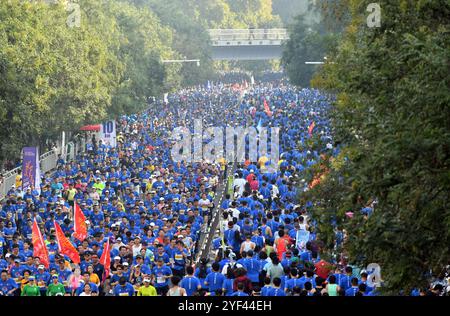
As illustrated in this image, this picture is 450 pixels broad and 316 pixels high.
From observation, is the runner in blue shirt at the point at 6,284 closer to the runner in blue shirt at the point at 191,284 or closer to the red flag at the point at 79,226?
the runner in blue shirt at the point at 191,284

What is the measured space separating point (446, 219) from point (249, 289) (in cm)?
427

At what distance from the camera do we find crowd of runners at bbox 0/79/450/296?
17781 millimetres

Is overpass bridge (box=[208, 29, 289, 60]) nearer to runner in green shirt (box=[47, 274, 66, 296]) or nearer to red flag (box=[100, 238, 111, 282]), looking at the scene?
red flag (box=[100, 238, 111, 282])

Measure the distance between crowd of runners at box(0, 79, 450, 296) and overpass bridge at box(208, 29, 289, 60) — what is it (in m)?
73.3

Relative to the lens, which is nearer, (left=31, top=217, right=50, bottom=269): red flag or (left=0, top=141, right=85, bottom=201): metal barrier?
(left=31, top=217, right=50, bottom=269): red flag

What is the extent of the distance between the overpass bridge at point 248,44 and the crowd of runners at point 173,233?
2885 inches

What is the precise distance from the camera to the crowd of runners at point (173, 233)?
1778 centimetres

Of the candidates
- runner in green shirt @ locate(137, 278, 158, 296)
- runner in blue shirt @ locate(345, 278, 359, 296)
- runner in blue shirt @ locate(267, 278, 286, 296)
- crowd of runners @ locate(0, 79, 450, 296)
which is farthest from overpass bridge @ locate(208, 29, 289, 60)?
runner in blue shirt @ locate(267, 278, 286, 296)

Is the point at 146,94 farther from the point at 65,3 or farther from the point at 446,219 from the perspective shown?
the point at 446,219

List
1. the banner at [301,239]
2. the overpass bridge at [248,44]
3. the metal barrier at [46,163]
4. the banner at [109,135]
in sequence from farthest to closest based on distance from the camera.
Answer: the overpass bridge at [248,44] → the banner at [109,135] → the metal barrier at [46,163] → the banner at [301,239]

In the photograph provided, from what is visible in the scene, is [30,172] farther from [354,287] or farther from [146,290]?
[354,287]

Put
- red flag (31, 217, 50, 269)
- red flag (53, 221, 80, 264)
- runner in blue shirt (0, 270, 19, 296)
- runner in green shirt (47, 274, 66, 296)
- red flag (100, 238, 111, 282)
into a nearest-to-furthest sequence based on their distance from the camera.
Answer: runner in green shirt (47, 274, 66, 296)
runner in blue shirt (0, 270, 19, 296)
red flag (100, 238, 111, 282)
red flag (31, 217, 50, 269)
red flag (53, 221, 80, 264)

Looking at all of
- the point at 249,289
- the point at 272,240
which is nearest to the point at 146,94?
the point at 272,240

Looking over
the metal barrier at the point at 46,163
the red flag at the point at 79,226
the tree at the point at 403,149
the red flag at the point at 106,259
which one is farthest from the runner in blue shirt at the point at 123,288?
the metal barrier at the point at 46,163
